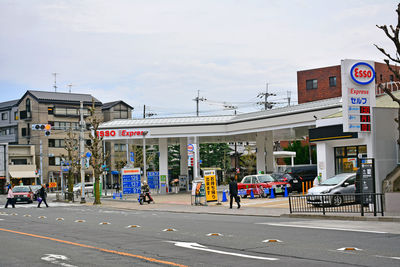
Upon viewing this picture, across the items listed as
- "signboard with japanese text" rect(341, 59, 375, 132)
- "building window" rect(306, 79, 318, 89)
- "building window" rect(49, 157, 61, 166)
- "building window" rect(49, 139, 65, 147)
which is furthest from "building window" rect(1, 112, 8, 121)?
"signboard with japanese text" rect(341, 59, 375, 132)

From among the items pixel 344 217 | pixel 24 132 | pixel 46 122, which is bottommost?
pixel 344 217

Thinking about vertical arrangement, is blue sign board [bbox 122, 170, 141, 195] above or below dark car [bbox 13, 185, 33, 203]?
above

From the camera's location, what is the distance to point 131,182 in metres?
42.0

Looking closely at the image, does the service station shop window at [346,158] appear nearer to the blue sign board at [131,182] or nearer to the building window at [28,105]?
the blue sign board at [131,182]

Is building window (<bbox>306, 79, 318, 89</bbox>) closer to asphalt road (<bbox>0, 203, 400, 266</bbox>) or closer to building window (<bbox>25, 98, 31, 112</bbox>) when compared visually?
building window (<bbox>25, 98, 31, 112</bbox>)

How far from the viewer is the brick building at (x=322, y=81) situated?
7212cm

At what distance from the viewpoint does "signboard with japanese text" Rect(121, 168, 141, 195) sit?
137 ft

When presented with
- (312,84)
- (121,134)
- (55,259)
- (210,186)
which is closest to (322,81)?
(312,84)

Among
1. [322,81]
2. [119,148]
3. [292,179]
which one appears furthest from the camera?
[119,148]

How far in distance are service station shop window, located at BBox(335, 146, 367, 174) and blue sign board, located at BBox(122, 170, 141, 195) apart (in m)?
16.5

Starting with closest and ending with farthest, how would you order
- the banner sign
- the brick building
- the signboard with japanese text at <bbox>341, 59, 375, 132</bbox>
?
the signboard with japanese text at <bbox>341, 59, 375, 132</bbox>, the banner sign, the brick building

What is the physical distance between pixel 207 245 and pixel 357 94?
560 inches

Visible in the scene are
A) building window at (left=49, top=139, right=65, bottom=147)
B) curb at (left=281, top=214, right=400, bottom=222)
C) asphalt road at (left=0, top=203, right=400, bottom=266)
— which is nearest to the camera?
asphalt road at (left=0, top=203, right=400, bottom=266)

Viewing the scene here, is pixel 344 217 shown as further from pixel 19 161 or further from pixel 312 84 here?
pixel 19 161
